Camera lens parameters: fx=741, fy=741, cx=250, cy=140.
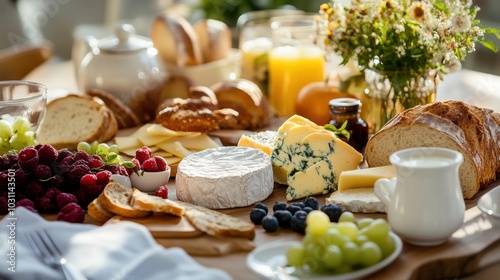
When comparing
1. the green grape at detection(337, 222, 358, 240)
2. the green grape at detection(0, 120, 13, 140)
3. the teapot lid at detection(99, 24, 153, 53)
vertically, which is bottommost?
the green grape at detection(0, 120, 13, 140)

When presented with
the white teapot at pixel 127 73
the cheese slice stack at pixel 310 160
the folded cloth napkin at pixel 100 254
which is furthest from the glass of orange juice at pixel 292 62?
the folded cloth napkin at pixel 100 254

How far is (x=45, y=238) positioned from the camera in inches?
63.2

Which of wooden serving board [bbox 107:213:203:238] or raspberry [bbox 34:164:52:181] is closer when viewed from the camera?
wooden serving board [bbox 107:213:203:238]

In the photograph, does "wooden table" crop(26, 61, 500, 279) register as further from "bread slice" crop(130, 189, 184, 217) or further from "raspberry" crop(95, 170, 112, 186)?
"raspberry" crop(95, 170, 112, 186)

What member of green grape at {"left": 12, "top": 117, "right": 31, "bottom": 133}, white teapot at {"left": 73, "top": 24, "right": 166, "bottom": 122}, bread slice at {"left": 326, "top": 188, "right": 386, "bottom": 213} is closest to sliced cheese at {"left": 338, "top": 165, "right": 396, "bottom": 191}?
bread slice at {"left": 326, "top": 188, "right": 386, "bottom": 213}

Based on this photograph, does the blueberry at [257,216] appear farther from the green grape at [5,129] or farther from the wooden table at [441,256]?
the green grape at [5,129]

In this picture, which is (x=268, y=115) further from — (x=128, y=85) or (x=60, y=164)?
(x=60, y=164)

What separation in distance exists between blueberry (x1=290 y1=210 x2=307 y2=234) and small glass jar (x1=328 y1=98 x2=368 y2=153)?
576 mm

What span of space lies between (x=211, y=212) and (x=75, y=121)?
0.90 m

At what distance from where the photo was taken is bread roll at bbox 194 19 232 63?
3037 mm

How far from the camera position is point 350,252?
55.1 inches

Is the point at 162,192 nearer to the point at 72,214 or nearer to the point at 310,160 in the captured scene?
the point at 72,214

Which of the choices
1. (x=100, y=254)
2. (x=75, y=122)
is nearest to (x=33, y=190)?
(x=100, y=254)

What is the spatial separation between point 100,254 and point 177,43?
1.55 metres
